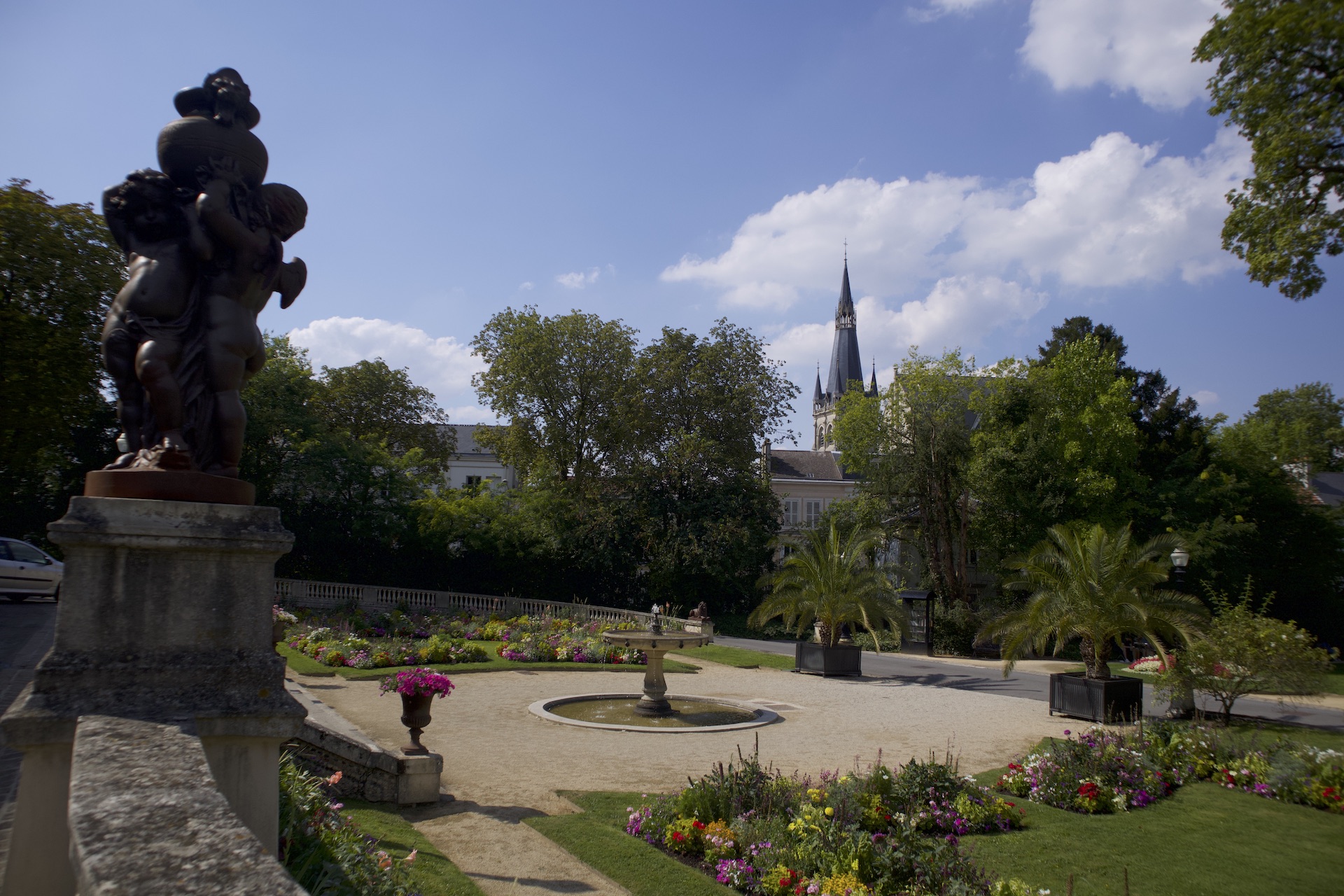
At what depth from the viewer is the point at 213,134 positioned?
179 inches

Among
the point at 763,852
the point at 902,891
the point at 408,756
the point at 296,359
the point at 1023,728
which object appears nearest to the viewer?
the point at 902,891

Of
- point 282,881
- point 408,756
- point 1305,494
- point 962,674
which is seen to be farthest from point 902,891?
point 1305,494

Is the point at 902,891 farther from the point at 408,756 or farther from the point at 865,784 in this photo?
the point at 408,756

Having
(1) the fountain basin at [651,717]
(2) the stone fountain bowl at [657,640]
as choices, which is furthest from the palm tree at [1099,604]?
(2) the stone fountain bowl at [657,640]

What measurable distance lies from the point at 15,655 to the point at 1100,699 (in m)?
18.7

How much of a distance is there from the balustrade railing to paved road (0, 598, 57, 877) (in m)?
7.87

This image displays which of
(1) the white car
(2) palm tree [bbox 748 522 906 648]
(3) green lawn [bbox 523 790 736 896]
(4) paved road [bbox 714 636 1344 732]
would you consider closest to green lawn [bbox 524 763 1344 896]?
(3) green lawn [bbox 523 790 736 896]

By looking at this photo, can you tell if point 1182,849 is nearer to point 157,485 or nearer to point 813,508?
point 157,485

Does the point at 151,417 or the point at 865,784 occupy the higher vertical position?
the point at 151,417

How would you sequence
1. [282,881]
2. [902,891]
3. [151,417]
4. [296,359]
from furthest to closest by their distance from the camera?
[296,359] < [902,891] < [151,417] < [282,881]

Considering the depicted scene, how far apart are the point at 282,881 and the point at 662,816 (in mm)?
6526

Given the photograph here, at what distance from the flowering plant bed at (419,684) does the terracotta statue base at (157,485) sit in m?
5.62

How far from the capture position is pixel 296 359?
143 ft

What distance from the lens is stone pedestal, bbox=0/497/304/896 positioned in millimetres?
3186
